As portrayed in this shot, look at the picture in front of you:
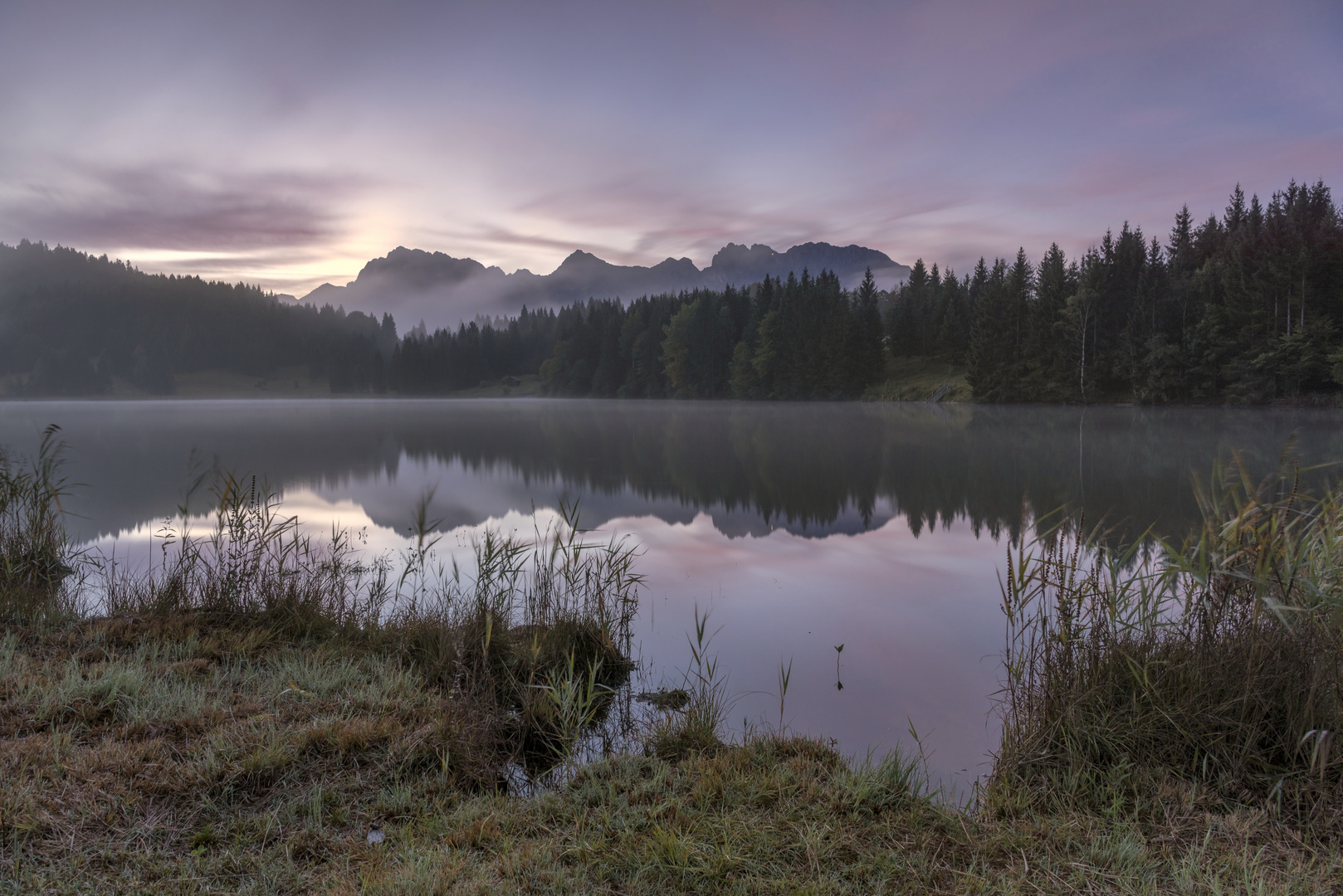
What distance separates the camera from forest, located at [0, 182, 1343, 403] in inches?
1823

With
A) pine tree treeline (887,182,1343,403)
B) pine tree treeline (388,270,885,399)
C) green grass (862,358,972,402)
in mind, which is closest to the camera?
pine tree treeline (887,182,1343,403)

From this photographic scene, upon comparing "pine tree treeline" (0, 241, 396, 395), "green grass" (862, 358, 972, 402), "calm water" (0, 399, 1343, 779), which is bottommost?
"calm water" (0, 399, 1343, 779)

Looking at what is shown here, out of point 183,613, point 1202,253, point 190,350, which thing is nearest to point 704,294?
point 1202,253

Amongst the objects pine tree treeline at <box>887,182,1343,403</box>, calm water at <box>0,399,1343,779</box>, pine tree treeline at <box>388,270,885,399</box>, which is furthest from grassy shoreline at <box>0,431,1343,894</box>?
pine tree treeline at <box>388,270,885,399</box>

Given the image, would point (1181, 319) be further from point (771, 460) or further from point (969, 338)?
point (771, 460)

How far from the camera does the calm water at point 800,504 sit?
264 inches

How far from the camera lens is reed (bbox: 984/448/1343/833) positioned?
11.8 ft

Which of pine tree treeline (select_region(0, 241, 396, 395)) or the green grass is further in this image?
pine tree treeline (select_region(0, 241, 396, 395))

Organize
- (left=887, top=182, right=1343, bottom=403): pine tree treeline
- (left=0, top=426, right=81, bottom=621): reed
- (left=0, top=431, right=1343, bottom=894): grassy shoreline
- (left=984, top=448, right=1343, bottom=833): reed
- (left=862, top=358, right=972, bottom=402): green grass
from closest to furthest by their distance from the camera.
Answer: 1. (left=0, top=431, right=1343, bottom=894): grassy shoreline
2. (left=984, top=448, right=1343, bottom=833): reed
3. (left=0, top=426, right=81, bottom=621): reed
4. (left=887, top=182, right=1343, bottom=403): pine tree treeline
5. (left=862, top=358, right=972, bottom=402): green grass

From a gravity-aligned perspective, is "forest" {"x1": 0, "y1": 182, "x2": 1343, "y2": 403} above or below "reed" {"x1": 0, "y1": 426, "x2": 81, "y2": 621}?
above

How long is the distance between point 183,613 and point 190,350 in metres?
185

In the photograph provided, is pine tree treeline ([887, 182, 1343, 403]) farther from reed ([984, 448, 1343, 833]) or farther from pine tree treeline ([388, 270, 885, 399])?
reed ([984, 448, 1343, 833])

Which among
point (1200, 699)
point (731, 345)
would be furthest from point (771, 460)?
point (731, 345)

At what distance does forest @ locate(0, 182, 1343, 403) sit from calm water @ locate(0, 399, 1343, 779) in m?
9.33
